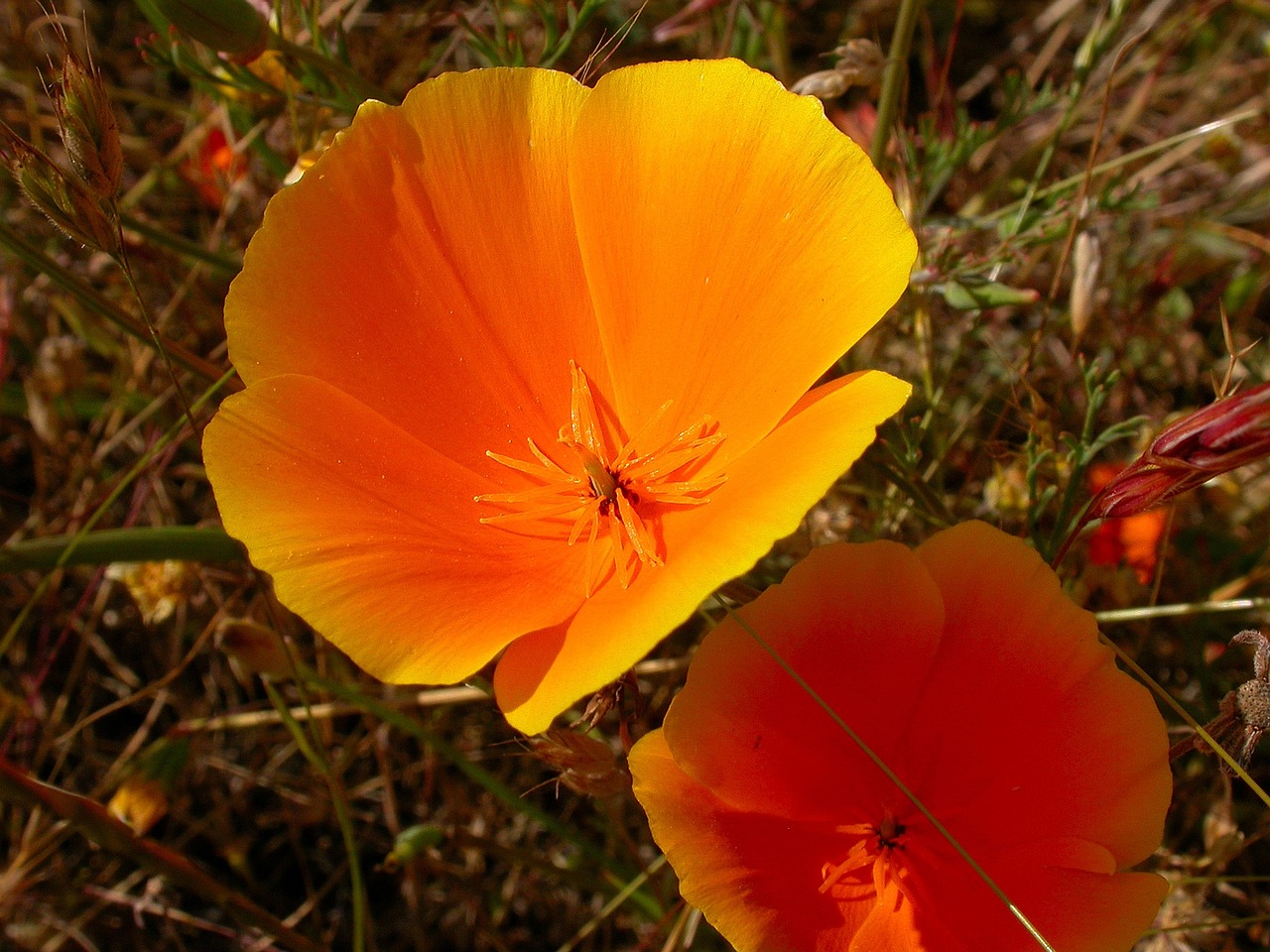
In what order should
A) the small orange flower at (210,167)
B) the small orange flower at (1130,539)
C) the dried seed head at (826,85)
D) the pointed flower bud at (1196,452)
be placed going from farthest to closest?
1. the small orange flower at (210,167)
2. the small orange flower at (1130,539)
3. the dried seed head at (826,85)
4. the pointed flower bud at (1196,452)

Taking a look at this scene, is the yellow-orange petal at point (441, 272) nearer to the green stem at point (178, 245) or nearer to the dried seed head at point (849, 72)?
the dried seed head at point (849, 72)

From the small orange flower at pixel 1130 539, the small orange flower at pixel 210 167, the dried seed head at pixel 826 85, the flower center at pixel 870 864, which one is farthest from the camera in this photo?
the small orange flower at pixel 210 167

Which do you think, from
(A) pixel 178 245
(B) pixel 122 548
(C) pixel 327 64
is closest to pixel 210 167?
(A) pixel 178 245

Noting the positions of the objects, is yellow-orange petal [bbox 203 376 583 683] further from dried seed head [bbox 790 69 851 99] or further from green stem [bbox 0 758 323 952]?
dried seed head [bbox 790 69 851 99]

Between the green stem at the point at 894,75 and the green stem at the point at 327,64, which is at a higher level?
the green stem at the point at 327,64

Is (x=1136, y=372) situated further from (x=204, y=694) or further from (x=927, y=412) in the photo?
(x=204, y=694)

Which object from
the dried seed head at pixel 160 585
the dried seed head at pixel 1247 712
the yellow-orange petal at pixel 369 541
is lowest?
the dried seed head at pixel 160 585

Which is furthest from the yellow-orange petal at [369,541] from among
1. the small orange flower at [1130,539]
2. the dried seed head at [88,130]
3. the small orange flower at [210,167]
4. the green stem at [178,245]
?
the small orange flower at [210,167]

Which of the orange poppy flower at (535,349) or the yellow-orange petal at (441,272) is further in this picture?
the yellow-orange petal at (441,272)
